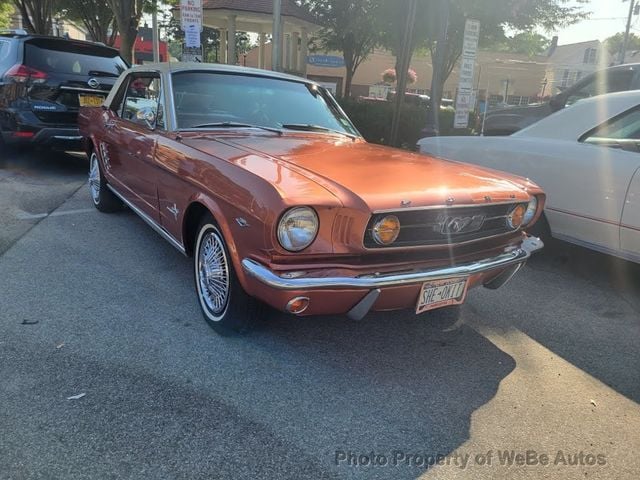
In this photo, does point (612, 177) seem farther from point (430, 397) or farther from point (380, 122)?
point (380, 122)

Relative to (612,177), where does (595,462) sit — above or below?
below

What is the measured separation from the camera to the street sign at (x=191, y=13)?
346 inches

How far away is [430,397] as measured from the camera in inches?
107

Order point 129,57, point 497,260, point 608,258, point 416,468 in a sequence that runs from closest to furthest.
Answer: point 416,468 < point 497,260 < point 608,258 < point 129,57

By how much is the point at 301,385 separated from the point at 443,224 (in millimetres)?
1114

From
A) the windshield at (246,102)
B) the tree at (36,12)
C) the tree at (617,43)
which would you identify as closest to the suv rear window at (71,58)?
the windshield at (246,102)

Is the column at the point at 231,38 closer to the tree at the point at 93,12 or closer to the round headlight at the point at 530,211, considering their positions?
the tree at the point at 93,12

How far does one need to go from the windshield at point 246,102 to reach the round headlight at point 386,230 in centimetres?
174

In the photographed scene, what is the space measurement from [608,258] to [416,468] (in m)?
3.98

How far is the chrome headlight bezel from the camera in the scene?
11.2ft

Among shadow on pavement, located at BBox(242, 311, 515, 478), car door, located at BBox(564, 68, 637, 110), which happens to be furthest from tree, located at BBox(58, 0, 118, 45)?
shadow on pavement, located at BBox(242, 311, 515, 478)

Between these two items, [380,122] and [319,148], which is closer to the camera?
[319,148]

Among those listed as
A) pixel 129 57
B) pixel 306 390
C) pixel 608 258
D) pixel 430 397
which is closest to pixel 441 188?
pixel 430 397

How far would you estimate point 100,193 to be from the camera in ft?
18.4
